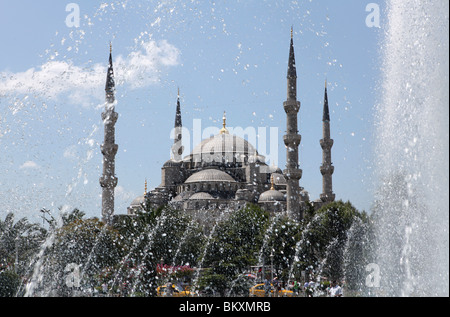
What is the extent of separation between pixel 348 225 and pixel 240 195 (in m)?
21.9

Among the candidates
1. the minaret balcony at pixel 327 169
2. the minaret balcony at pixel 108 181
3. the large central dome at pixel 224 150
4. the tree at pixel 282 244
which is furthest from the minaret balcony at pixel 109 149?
the large central dome at pixel 224 150

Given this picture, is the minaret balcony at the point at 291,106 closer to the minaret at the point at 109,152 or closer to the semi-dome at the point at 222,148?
the minaret at the point at 109,152

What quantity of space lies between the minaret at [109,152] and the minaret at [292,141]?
1110 cm

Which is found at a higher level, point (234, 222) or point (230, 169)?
point (230, 169)

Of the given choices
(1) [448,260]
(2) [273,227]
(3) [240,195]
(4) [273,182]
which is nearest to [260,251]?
(2) [273,227]

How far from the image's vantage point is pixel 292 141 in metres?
34.8

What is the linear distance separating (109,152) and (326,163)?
52.1 ft

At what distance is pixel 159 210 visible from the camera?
993 inches

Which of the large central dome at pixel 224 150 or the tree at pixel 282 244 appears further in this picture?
the large central dome at pixel 224 150

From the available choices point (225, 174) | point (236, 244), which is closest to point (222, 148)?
point (225, 174)

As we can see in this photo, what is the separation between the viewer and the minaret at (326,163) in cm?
4106

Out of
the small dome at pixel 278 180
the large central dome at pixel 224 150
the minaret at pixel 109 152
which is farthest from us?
the large central dome at pixel 224 150

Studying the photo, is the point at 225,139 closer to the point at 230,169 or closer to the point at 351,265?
the point at 230,169
